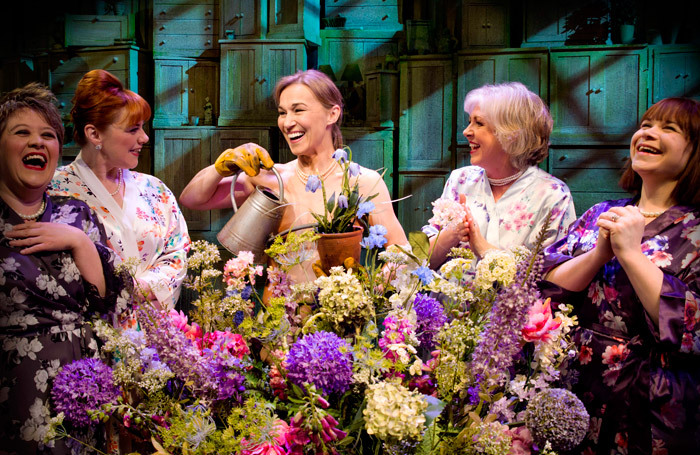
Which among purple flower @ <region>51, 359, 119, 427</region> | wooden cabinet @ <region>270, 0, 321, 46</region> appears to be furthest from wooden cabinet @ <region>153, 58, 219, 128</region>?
purple flower @ <region>51, 359, 119, 427</region>

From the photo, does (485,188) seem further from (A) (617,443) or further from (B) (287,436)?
(B) (287,436)

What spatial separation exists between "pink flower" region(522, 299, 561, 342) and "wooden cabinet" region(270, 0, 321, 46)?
3694mm

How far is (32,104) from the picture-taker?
1392mm

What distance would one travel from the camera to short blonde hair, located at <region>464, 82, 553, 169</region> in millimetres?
1928

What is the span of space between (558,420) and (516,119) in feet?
4.28

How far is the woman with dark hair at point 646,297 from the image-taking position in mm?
1285

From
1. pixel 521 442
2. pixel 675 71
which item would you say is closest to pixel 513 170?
pixel 521 442

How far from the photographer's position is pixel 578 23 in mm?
4211

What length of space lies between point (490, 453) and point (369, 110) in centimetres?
382

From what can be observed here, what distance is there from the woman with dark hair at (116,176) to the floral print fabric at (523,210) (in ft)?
2.78

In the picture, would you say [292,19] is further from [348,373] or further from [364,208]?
[348,373]

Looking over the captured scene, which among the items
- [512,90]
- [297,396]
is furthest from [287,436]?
[512,90]

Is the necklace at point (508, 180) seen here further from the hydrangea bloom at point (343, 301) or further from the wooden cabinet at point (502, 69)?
the wooden cabinet at point (502, 69)

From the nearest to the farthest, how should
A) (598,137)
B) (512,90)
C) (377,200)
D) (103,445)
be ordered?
(103,445), (377,200), (512,90), (598,137)
